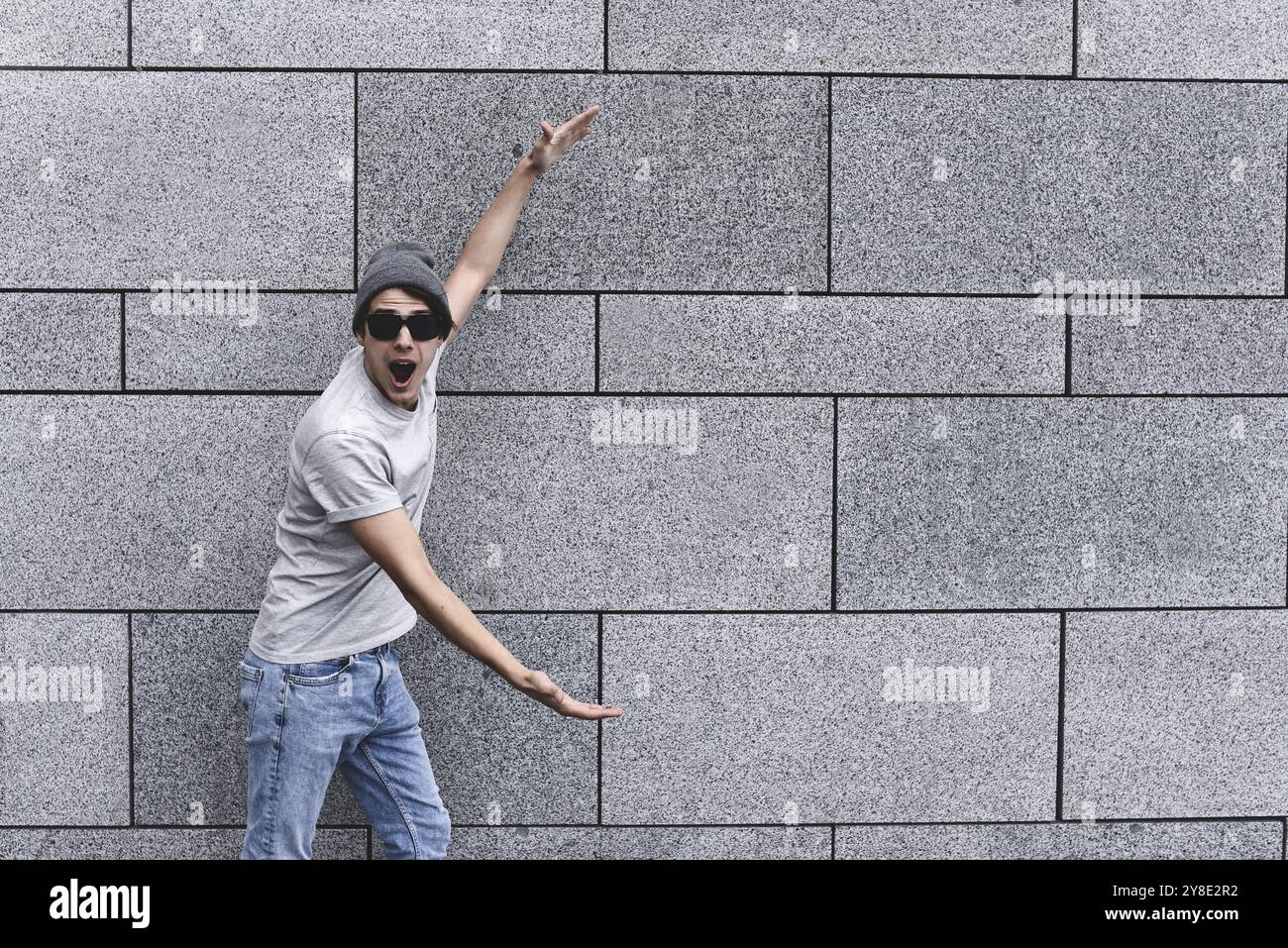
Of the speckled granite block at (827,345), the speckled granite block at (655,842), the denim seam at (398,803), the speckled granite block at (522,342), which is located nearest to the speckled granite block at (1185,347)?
the speckled granite block at (827,345)

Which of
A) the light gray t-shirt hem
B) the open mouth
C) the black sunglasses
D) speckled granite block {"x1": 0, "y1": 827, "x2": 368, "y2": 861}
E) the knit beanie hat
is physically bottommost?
speckled granite block {"x1": 0, "y1": 827, "x2": 368, "y2": 861}

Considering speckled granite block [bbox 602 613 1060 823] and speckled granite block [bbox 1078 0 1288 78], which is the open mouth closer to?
speckled granite block [bbox 602 613 1060 823]

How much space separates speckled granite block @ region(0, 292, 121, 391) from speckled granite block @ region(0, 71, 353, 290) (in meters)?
0.08

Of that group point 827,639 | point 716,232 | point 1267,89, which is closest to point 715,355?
point 716,232

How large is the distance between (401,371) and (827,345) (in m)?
1.99

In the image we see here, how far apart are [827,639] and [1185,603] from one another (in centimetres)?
166

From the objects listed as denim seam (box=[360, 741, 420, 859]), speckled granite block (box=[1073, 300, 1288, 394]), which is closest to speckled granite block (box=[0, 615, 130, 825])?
denim seam (box=[360, 741, 420, 859])

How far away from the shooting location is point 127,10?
498cm

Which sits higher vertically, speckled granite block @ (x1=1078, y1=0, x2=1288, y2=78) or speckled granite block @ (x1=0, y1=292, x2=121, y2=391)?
speckled granite block @ (x1=1078, y1=0, x2=1288, y2=78)

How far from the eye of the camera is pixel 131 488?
199 inches

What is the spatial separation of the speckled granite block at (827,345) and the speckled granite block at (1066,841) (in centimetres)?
201

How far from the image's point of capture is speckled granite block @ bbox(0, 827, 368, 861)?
16.9 feet
